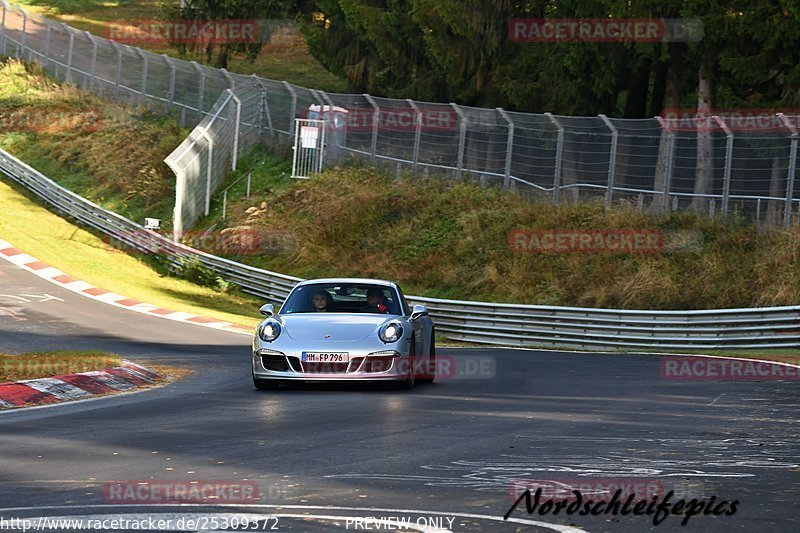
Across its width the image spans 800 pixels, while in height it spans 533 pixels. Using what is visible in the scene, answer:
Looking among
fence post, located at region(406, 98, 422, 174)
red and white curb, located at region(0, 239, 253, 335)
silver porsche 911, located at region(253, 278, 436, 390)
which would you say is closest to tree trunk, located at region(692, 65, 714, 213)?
fence post, located at region(406, 98, 422, 174)

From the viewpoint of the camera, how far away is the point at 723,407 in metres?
13.1

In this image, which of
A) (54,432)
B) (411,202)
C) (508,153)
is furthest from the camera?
(411,202)

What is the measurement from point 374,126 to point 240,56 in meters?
32.2

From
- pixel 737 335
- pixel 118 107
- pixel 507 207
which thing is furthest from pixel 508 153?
pixel 118 107

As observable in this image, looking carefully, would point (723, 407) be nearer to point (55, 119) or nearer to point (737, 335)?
point (737, 335)

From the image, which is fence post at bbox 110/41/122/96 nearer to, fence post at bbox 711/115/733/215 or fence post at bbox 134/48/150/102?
fence post at bbox 134/48/150/102

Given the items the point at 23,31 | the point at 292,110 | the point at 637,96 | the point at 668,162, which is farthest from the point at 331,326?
the point at 23,31

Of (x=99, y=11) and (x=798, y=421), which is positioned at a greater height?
(x=99, y=11)

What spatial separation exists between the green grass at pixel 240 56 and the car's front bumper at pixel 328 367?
145 ft

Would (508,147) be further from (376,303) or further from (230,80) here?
(376,303)

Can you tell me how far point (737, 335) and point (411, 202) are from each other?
1299 cm

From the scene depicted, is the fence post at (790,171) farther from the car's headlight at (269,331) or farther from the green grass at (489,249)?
the car's headlight at (269,331)

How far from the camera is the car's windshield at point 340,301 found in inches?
602

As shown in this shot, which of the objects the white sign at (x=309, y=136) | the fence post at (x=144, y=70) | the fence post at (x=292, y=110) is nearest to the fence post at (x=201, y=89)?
the fence post at (x=144, y=70)
